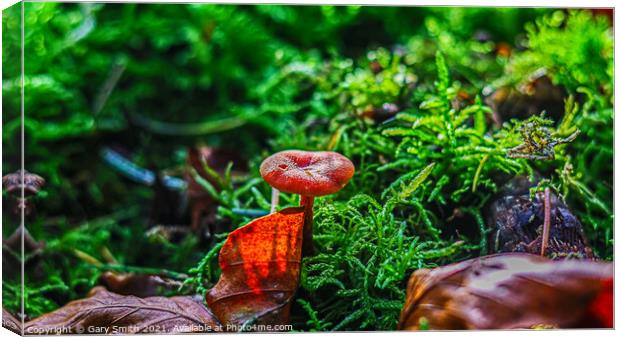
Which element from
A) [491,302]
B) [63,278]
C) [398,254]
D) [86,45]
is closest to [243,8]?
[86,45]

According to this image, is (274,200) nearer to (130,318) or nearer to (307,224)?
(307,224)

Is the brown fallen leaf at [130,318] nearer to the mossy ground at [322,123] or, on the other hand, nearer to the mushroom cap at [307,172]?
the mossy ground at [322,123]

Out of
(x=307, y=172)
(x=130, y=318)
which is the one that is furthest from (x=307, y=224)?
(x=130, y=318)

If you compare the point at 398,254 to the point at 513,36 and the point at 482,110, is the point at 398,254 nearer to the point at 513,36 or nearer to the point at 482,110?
the point at 482,110

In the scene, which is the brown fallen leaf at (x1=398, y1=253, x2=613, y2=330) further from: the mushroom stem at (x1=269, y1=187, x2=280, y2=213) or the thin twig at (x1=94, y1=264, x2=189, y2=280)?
the thin twig at (x1=94, y1=264, x2=189, y2=280)

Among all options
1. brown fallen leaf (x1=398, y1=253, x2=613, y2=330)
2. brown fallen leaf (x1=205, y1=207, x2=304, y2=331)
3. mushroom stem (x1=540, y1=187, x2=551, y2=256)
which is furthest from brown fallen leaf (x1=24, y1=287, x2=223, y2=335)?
mushroom stem (x1=540, y1=187, x2=551, y2=256)

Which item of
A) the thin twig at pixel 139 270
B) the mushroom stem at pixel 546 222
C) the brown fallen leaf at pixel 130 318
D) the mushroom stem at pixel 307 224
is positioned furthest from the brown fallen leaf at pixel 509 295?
the thin twig at pixel 139 270
